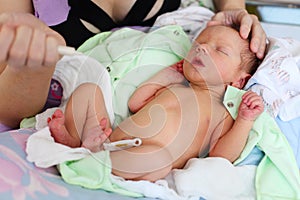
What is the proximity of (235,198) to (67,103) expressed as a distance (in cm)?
35

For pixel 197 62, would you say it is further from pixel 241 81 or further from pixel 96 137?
pixel 96 137

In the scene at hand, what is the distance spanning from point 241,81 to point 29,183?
48 cm

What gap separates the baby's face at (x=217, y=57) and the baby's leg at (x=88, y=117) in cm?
20

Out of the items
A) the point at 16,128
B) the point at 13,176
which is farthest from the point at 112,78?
the point at 13,176

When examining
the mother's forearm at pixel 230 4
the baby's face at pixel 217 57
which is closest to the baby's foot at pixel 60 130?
the baby's face at pixel 217 57

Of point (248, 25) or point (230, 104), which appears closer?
point (230, 104)

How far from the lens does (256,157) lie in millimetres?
864

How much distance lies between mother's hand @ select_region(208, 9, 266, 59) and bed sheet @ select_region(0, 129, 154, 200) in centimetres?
43

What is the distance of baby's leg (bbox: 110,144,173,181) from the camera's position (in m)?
0.78

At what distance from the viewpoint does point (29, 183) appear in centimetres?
73

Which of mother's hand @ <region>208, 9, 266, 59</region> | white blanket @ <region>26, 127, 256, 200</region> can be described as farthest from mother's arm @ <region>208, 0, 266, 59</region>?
white blanket @ <region>26, 127, 256, 200</region>

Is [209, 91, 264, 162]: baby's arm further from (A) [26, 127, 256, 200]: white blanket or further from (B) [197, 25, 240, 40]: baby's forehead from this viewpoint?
(B) [197, 25, 240, 40]: baby's forehead

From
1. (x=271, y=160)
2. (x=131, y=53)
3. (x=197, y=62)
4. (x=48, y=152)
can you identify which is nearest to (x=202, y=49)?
(x=197, y=62)

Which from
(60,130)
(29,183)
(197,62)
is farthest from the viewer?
(197,62)
